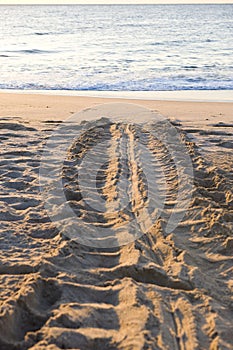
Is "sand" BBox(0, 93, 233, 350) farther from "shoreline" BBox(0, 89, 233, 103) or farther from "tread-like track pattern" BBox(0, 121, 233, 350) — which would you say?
"shoreline" BBox(0, 89, 233, 103)

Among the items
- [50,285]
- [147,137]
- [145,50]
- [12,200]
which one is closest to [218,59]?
[145,50]

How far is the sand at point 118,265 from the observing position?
2363 mm

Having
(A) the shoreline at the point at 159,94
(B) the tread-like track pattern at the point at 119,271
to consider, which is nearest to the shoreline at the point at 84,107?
(A) the shoreline at the point at 159,94

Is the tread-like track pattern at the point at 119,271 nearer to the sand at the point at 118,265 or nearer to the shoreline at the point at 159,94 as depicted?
the sand at the point at 118,265

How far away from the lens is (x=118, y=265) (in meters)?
3.03

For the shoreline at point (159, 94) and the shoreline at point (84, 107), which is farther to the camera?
the shoreline at point (159, 94)

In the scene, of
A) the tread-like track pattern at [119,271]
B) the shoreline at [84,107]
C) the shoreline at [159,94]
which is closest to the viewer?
the tread-like track pattern at [119,271]

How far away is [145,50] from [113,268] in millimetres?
22613

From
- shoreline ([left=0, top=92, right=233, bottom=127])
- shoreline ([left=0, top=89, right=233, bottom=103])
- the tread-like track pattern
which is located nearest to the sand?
the tread-like track pattern

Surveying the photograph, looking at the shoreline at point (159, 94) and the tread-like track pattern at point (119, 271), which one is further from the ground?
the shoreline at point (159, 94)

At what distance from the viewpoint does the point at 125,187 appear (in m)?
4.49

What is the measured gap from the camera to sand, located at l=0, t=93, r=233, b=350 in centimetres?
236

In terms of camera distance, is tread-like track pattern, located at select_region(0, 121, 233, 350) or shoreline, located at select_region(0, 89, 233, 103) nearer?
tread-like track pattern, located at select_region(0, 121, 233, 350)

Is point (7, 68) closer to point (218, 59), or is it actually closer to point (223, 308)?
point (218, 59)
